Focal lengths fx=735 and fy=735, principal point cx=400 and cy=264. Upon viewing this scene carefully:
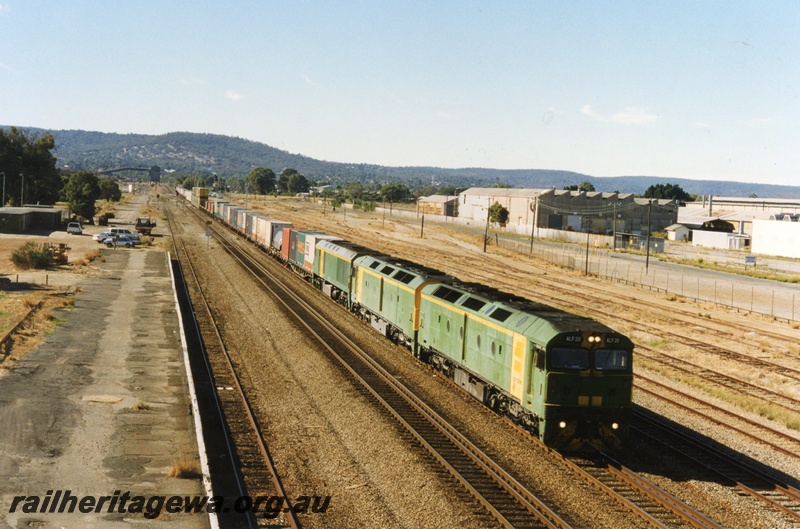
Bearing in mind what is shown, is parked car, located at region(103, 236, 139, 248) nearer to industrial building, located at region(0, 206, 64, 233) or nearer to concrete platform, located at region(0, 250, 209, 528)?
industrial building, located at region(0, 206, 64, 233)

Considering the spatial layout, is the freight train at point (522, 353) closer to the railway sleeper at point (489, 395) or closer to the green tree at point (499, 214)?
the railway sleeper at point (489, 395)

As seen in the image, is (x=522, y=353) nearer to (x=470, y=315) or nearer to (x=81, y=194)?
(x=470, y=315)

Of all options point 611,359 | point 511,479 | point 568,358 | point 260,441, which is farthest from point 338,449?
point 611,359

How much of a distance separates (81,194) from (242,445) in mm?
100796

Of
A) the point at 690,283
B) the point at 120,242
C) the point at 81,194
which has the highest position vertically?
the point at 81,194

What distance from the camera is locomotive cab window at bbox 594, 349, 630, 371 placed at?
2020 centimetres

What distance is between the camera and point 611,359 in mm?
20344

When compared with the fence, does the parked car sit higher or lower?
higher

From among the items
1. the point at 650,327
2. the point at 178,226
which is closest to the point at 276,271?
the point at 650,327

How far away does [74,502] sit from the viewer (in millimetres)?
16234

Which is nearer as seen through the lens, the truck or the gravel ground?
the gravel ground

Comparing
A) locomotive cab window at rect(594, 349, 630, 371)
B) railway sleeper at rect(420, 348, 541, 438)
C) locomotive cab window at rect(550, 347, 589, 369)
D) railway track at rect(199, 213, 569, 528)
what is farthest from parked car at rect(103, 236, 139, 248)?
locomotive cab window at rect(594, 349, 630, 371)

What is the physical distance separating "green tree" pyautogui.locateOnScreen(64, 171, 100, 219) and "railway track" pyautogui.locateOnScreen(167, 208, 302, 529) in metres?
84.2

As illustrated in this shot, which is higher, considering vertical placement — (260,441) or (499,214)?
(499,214)
